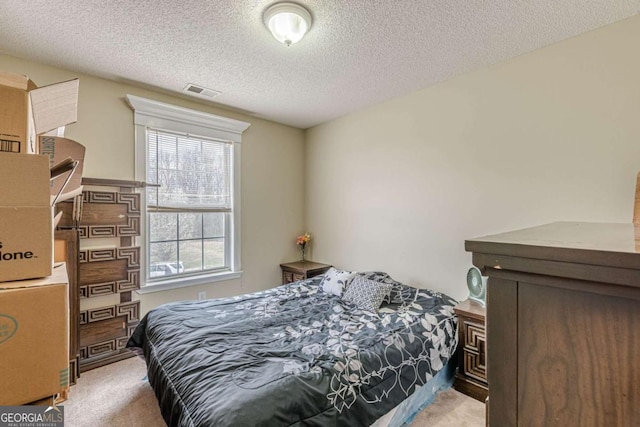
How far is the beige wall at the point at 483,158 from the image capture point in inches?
76.7

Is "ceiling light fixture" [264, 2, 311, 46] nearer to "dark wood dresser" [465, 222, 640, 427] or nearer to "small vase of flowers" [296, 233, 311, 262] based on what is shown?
"dark wood dresser" [465, 222, 640, 427]

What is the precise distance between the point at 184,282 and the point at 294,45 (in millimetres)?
2592

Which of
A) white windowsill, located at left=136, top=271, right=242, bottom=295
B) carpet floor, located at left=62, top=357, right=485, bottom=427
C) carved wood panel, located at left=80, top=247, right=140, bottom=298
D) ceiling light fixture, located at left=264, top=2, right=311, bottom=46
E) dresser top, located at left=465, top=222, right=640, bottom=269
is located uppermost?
ceiling light fixture, located at left=264, top=2, right=311, bottom=46

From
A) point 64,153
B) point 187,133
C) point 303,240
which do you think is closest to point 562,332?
point 64,153

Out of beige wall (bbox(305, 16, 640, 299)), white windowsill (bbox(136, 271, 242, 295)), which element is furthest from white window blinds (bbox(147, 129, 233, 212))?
beige wall (bbox(305, 16, 640, 299))

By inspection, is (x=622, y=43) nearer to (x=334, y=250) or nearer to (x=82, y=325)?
(x=334, y=250)

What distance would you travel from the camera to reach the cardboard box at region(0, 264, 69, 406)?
728mm

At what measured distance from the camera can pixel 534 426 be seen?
517mm

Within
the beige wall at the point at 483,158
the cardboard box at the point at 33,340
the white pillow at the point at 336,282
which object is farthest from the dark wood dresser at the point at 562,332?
the white pillow at the point at 336,282

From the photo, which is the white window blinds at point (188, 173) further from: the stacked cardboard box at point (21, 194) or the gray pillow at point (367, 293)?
the stacked cardboard box at point (21, 194)

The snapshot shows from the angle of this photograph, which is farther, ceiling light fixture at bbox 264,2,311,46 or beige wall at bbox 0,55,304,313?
beige wall at bbox 0,55,304,313

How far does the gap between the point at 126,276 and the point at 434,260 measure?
2966 mm

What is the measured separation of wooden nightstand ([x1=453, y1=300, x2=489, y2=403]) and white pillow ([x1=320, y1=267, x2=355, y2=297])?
1018 mm

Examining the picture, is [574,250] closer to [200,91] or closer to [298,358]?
[298,358]
